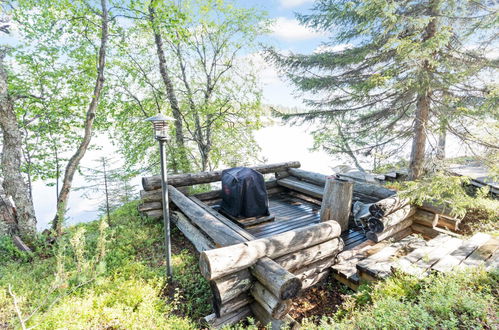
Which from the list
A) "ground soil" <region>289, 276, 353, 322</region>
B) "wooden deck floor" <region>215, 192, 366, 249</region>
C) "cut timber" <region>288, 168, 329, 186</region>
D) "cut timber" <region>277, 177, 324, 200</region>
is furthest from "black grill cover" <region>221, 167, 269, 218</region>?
"cut timber" <region>288, 168, 329, 186</region>

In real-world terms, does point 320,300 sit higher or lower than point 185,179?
lower

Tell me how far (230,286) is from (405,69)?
18.8 feet

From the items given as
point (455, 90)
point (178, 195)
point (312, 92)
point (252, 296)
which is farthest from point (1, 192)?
point (455, 90)

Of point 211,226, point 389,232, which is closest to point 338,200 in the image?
point 389,232

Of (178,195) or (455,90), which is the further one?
(455,90)

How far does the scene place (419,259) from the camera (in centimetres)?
305

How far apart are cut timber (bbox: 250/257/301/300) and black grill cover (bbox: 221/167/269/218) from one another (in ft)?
7.33

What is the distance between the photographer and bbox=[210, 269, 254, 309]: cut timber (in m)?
2.55

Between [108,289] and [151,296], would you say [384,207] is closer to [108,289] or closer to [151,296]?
[151,296]

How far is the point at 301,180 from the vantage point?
704cm

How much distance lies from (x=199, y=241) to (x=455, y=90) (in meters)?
6.92

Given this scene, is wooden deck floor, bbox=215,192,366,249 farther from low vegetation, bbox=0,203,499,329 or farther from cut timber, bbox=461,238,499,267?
cut timber, bbox=461,238,499,267

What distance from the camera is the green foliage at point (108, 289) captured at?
7.88 feet

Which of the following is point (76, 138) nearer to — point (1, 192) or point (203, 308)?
point (1, 192)
